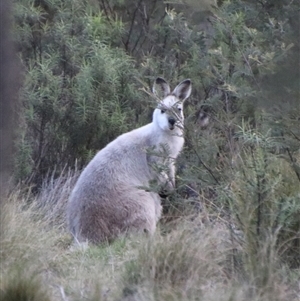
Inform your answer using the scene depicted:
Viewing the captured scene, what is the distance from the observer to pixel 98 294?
20.8 feet

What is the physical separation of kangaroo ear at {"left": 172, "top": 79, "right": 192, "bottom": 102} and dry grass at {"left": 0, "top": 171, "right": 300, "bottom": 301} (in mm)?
4193

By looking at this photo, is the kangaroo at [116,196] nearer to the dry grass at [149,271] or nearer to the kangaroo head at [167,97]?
the kangaroo head at [167,97]

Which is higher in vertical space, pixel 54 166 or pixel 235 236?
pixel 235 236

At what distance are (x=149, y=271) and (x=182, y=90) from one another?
561 cm

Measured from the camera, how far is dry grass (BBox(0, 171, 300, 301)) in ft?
20.6

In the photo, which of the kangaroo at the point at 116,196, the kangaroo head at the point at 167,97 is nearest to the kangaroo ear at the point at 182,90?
the kangaroo head at the point at 167,97

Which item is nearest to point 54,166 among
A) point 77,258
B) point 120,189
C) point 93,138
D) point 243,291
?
point 93,138

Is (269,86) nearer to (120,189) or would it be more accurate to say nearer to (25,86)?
(120,189)

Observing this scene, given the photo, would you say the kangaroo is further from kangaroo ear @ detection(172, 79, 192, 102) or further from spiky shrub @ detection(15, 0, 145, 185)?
spiky shrub @ detection(15, 0, 145, 185)

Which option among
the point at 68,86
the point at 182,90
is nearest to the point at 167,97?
the point at 182,90

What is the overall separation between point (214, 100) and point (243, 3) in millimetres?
1419

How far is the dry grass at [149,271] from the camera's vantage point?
6.28 meters

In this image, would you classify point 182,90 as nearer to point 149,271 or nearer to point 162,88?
point 162,88

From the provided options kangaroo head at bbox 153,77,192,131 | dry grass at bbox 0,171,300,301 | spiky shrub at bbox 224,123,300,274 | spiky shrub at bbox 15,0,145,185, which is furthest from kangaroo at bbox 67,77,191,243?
spiky shrub at bbox 15,0,145,185
